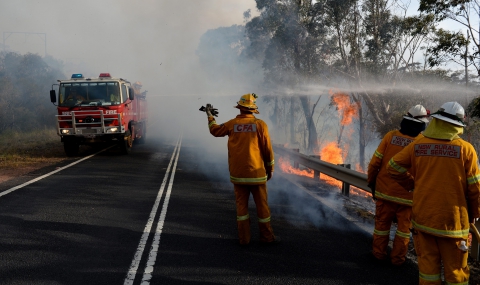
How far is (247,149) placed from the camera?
5.14 metres

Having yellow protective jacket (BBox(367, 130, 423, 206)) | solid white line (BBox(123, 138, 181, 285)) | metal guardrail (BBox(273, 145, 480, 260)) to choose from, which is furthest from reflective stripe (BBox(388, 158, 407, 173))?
solid white line (BBox(123, 138, 181, 285))

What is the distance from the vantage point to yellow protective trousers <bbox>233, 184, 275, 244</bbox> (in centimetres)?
504

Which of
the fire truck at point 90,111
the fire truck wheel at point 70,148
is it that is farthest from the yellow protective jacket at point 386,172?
the fire truck wheel at point 70,148

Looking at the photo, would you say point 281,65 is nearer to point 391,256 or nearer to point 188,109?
point 188,109

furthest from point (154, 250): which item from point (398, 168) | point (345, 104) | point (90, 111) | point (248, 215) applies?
point (345, 104)

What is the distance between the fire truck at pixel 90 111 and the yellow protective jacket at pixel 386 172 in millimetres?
10865

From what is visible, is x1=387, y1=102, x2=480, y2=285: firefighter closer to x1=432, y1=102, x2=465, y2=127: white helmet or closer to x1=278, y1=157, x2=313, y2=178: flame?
x1=432, y1=102, x2=465, y2=127: white helmet

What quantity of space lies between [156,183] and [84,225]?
3457 millimetres

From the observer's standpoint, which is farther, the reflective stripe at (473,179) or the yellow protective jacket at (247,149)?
the yellow protective jacket at (247,149)

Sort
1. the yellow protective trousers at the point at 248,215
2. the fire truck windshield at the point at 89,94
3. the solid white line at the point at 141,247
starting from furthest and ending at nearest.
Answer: the fire truck windshield at the point at 89,94, the yellow protective trousers at the point at 248,215, the solid white line at the point at 141,247

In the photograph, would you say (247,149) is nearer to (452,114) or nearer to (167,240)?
(167,240)

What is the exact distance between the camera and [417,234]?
3512 millimetres

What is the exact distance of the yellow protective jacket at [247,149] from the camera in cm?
510

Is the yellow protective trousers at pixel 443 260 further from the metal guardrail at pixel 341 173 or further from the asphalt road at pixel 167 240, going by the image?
the metal guardrail at pixel 341 173
